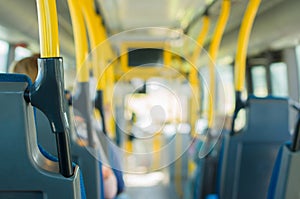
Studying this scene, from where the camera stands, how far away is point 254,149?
6.30ft

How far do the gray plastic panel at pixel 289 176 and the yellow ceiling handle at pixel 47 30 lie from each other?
890 millimetres

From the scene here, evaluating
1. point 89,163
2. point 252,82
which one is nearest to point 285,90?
point 252,82

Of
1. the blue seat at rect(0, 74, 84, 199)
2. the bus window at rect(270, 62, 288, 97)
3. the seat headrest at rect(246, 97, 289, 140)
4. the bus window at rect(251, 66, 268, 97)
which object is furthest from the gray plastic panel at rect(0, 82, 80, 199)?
the bus window at rect(251, 66, 268, 97)

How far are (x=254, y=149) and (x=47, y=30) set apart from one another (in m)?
1.42

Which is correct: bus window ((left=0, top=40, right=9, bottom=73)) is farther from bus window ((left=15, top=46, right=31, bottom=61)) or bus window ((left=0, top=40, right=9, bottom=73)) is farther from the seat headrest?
the seat headrest

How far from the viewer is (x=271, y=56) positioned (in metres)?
3.85

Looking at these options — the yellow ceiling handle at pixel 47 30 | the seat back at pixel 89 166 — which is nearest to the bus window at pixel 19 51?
the seat back at pixel 89 166

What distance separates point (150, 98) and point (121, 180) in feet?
3.36

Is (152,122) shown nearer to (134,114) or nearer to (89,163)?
(134,114)

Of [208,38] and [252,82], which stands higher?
[208,38]

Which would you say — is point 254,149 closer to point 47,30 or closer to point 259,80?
point 47,30

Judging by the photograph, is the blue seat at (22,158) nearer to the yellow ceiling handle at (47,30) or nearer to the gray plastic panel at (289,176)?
the yellow ceiling handle at (47,30)

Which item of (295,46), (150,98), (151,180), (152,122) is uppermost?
(295,46)

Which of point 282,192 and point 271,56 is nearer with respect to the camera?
point 282,192
